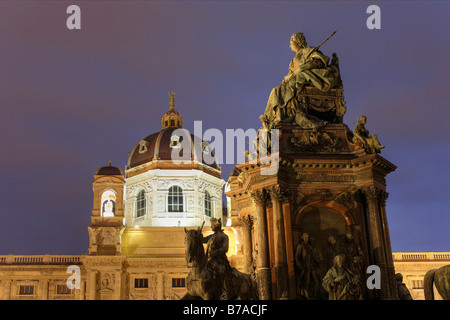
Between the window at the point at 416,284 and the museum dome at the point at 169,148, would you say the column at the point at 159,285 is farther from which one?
the window at the point at 416,284

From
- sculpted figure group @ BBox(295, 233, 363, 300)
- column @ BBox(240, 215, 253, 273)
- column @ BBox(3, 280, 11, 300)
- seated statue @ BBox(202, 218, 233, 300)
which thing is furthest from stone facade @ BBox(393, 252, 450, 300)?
seated statue @ BBox(202, 218, 233, 300)

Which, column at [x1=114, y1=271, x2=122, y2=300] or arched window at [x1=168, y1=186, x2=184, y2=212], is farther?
arched window at [x1=168, y1=186, x2=184, y2=212]

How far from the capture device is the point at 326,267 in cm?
1802

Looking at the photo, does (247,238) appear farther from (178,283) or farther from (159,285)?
(178,283)

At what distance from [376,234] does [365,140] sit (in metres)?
3.39

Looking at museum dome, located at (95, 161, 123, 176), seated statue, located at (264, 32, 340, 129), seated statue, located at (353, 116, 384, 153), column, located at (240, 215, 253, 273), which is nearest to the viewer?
seated statue, located at (353, 116, 384, 153)

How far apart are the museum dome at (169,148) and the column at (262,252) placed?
53461 millimetres

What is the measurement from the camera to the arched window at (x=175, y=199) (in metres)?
69.8

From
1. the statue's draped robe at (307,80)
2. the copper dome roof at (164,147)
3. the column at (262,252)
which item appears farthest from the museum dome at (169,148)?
the column at (262,252)

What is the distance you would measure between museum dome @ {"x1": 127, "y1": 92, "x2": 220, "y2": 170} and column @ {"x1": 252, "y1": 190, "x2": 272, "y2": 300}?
5346 cm

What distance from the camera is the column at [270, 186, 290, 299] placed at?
56.9ft

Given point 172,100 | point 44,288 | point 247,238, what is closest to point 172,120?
point 172,100

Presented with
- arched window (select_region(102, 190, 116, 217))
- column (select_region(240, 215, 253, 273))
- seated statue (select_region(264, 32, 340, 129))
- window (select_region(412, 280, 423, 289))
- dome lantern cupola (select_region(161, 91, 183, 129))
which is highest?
dome lantern cupola (select_region(161, 91, 183, 129))

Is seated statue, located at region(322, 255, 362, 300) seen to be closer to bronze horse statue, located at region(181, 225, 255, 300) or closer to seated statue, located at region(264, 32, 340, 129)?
bronze horse statue, located at region(181, 225, 255, 300)
